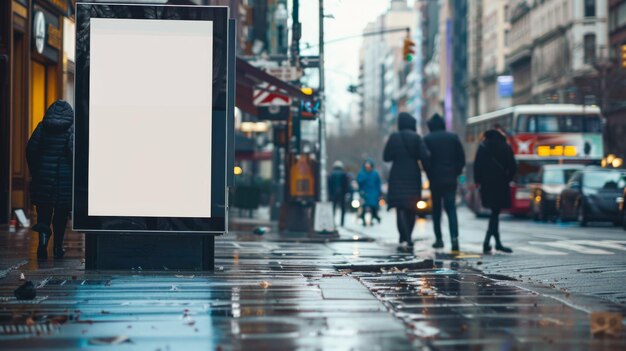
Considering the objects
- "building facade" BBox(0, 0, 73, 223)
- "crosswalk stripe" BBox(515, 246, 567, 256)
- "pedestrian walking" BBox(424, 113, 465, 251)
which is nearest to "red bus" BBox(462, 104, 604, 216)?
"building facade" BBox(0, 0, 73, 223)

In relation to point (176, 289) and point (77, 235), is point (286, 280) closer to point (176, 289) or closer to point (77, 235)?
point (176, 289)

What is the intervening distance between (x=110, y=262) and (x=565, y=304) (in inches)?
192

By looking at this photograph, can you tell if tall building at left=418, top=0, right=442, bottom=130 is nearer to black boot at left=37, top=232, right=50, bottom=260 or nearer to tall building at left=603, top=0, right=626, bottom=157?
tall building at left=603, top=0, right=626, bottom=157

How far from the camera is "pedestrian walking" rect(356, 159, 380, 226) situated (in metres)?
37.2

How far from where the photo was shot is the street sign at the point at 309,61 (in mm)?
32125

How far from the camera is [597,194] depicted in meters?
34.6

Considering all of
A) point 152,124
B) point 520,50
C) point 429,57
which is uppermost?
point 429,57

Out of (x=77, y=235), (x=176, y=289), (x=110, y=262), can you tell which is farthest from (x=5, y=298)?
(x=77, y=235)

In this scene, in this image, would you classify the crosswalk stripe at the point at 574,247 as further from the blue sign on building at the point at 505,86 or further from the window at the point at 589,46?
the blue sign on building at the point at 505,86

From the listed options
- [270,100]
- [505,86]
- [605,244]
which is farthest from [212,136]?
[505,86]

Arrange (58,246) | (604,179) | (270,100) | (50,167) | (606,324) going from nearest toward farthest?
(606,324) < (50,167) < (58,246) < (270,100) < (604,179)

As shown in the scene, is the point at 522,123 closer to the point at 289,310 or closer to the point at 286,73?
the point at 286,73

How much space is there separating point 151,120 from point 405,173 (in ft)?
28.4

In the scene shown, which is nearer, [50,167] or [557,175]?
[50,167]
